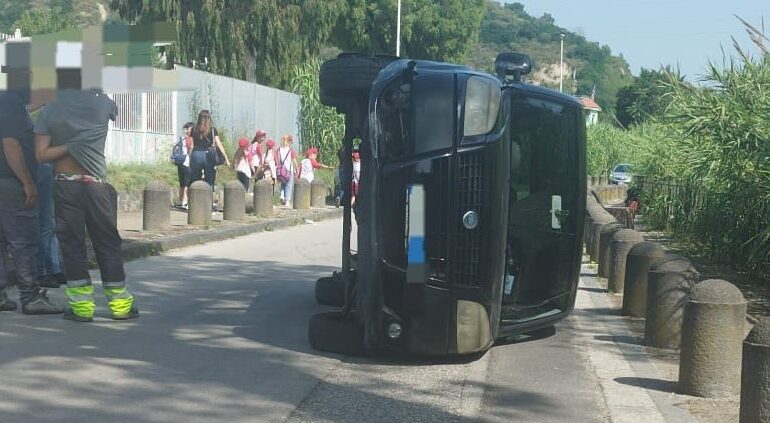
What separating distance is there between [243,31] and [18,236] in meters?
41.4

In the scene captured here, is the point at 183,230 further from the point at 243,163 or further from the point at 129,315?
the point at 129,315

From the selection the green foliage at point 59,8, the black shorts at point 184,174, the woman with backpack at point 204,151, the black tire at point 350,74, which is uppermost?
the green foliage at point 59,8

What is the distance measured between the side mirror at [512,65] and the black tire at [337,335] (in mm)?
2632

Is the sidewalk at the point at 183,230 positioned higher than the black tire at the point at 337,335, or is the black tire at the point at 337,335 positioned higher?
the sidewalk at the point at 183,230

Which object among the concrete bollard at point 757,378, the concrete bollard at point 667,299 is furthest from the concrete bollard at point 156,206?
the concrete bollard at point 757,378

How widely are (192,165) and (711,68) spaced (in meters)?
9.61

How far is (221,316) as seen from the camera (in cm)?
961

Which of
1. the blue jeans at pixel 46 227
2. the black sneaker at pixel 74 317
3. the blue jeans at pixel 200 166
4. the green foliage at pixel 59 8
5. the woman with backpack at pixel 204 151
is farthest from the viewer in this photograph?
the green foliage at pixel 59 8

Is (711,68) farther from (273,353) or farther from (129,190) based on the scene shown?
(129,190)

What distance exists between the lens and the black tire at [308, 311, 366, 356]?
797cm

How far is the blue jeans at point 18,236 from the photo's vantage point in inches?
354

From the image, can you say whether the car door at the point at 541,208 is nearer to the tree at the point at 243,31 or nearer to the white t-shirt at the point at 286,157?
the white t-shirt at the point at 286,157

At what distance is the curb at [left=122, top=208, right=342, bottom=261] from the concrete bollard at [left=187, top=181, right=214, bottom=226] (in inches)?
16.3

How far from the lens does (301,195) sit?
25.8m
